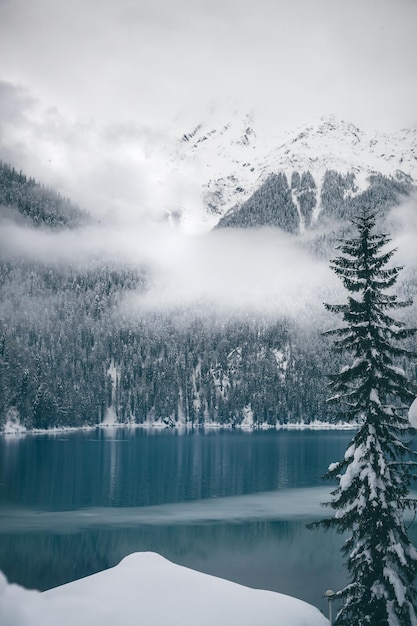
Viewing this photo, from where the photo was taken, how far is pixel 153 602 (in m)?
13.8

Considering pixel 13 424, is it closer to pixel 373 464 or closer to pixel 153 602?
pixel 373 464

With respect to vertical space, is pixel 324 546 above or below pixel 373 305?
below

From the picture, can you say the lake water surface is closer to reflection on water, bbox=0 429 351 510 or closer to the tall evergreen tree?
reflection on water, bbox=0 429 351 510

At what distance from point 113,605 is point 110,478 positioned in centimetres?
8402

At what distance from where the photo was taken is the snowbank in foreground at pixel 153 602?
11.8 m

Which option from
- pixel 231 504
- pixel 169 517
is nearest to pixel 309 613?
pixel 169 517

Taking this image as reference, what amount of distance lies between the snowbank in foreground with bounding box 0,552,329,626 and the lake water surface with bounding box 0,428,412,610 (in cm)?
2574

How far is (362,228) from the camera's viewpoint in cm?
2284

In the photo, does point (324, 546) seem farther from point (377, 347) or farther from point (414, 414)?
point (414, 414)

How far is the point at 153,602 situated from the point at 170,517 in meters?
53.2

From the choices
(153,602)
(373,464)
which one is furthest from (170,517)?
(153,602)

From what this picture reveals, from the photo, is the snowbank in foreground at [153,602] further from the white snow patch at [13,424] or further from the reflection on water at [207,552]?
the white snow patch at [13,424]

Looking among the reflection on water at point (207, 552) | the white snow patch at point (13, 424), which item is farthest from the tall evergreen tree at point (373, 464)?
the white snow patch at point (13, 424)

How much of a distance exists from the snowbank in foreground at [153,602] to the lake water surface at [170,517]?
84.5 feet
